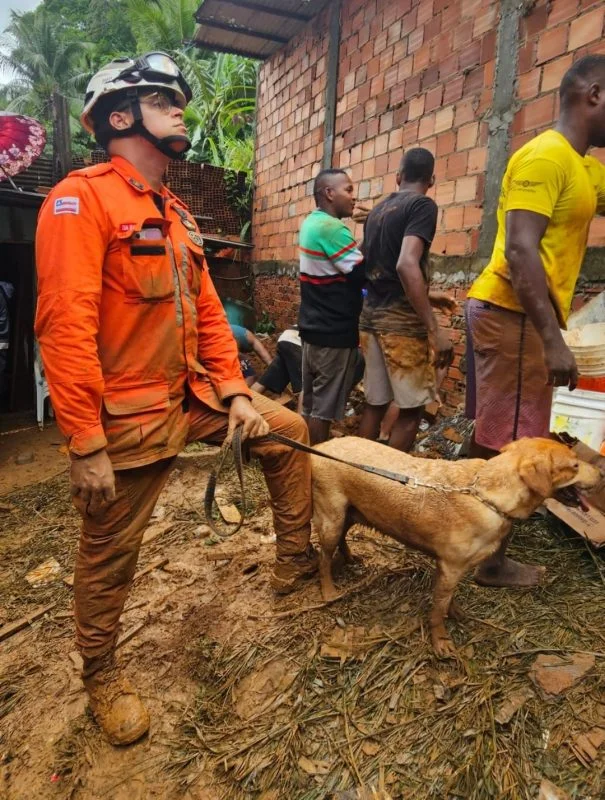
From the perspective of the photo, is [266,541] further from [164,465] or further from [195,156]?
[195,156]

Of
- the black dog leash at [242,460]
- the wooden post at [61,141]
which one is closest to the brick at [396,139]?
the wooden post at [61,141]

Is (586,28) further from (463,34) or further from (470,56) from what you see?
(463,34)

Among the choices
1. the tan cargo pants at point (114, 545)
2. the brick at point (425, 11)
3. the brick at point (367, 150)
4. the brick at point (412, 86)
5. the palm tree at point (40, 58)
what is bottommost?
the tan cargo pants at point (114, 545)

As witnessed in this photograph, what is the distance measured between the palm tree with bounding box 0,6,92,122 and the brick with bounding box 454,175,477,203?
27021 millimetres

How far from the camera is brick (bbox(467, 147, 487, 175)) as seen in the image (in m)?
4.25

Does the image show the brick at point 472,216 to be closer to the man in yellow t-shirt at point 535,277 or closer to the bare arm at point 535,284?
the man in yellow t-shirt at point 535,277

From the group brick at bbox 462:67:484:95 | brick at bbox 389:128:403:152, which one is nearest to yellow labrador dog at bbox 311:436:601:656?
brick at bbox 462:67:484:95

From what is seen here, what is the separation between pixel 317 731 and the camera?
1966mm

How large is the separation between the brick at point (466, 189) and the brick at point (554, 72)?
0.82 meters

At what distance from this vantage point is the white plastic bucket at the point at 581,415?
263 cm

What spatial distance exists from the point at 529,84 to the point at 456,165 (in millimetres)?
825

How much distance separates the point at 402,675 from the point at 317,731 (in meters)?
0.42

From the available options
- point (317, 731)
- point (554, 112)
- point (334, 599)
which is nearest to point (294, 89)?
point (554, 112)

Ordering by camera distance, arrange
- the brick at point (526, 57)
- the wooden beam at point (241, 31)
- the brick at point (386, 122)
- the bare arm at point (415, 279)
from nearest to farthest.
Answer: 1. the bare arm at point (415, 279)
2. the brick at point (526, 57)
3. the brick at point (386, 122)
4. the wooden beam at point (241, 31)
